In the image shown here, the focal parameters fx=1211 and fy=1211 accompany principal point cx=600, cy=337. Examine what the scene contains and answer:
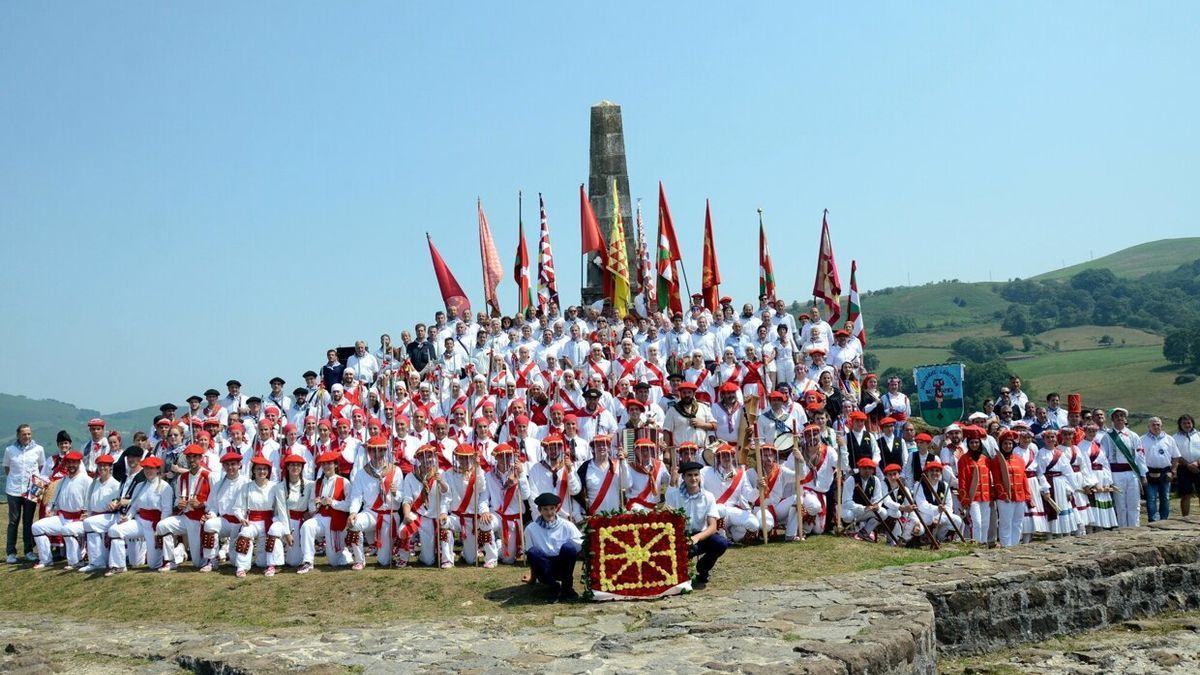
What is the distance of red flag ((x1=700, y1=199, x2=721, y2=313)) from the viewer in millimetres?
25047

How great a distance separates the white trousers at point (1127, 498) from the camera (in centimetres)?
1730

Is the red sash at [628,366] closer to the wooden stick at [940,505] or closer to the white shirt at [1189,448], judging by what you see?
the wooden stick at [940,505]

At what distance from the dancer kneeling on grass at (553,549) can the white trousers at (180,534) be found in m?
4.64

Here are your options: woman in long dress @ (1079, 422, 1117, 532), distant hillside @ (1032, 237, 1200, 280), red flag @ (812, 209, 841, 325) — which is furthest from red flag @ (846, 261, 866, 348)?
distant hillside @ (1032, 237, 1200, 280)

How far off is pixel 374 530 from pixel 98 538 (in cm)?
364

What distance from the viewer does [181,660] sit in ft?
33.3

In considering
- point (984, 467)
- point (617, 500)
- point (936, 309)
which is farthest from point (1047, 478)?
point (936, 309)

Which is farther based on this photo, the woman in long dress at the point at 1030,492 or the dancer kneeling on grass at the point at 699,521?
the woman in long dress at the point at 1030,492

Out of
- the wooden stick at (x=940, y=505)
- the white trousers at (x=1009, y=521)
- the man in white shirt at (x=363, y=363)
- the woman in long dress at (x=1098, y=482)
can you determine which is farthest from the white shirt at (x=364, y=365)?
the woman in long dress at (x=1098, y=482)

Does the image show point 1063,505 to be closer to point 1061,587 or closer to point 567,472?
point 1061,587

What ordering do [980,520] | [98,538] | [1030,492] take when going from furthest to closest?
[1030,492]
[980,520]
[98,538]

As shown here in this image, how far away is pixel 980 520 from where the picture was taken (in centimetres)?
1521

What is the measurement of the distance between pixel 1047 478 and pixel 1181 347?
5693cm

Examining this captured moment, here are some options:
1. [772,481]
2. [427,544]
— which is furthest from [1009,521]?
[427,544]
